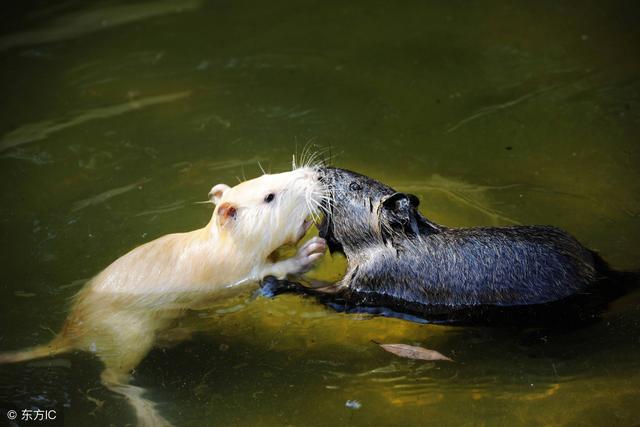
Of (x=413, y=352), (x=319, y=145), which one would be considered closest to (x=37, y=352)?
(x=413, y=352)

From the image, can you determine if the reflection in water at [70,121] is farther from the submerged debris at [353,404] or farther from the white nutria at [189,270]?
the submerged debris at [353,404]

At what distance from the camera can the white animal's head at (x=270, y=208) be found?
13.2 feet

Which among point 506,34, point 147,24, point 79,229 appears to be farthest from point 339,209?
point 147,24

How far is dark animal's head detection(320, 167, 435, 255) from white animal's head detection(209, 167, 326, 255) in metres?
0.08

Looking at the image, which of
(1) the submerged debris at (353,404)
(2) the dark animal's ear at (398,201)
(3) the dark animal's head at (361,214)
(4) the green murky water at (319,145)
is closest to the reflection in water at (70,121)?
(4) the green murky water at (319,145)

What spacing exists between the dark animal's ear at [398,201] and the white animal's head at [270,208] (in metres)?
Answer: 0.35


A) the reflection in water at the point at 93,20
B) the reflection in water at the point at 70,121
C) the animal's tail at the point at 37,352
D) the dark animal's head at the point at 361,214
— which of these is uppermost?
the reflection in water at the point at 93,20

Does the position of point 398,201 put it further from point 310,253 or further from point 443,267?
point 310,253

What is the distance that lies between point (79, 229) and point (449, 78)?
3.08m

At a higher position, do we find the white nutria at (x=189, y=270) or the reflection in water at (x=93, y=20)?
the reflection in water at (x=93, y=20)

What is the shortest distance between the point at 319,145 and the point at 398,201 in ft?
5.80

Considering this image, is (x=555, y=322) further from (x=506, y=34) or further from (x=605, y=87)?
(x=506, y=34)

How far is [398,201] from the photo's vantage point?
386 cm

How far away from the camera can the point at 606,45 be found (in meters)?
6.21
